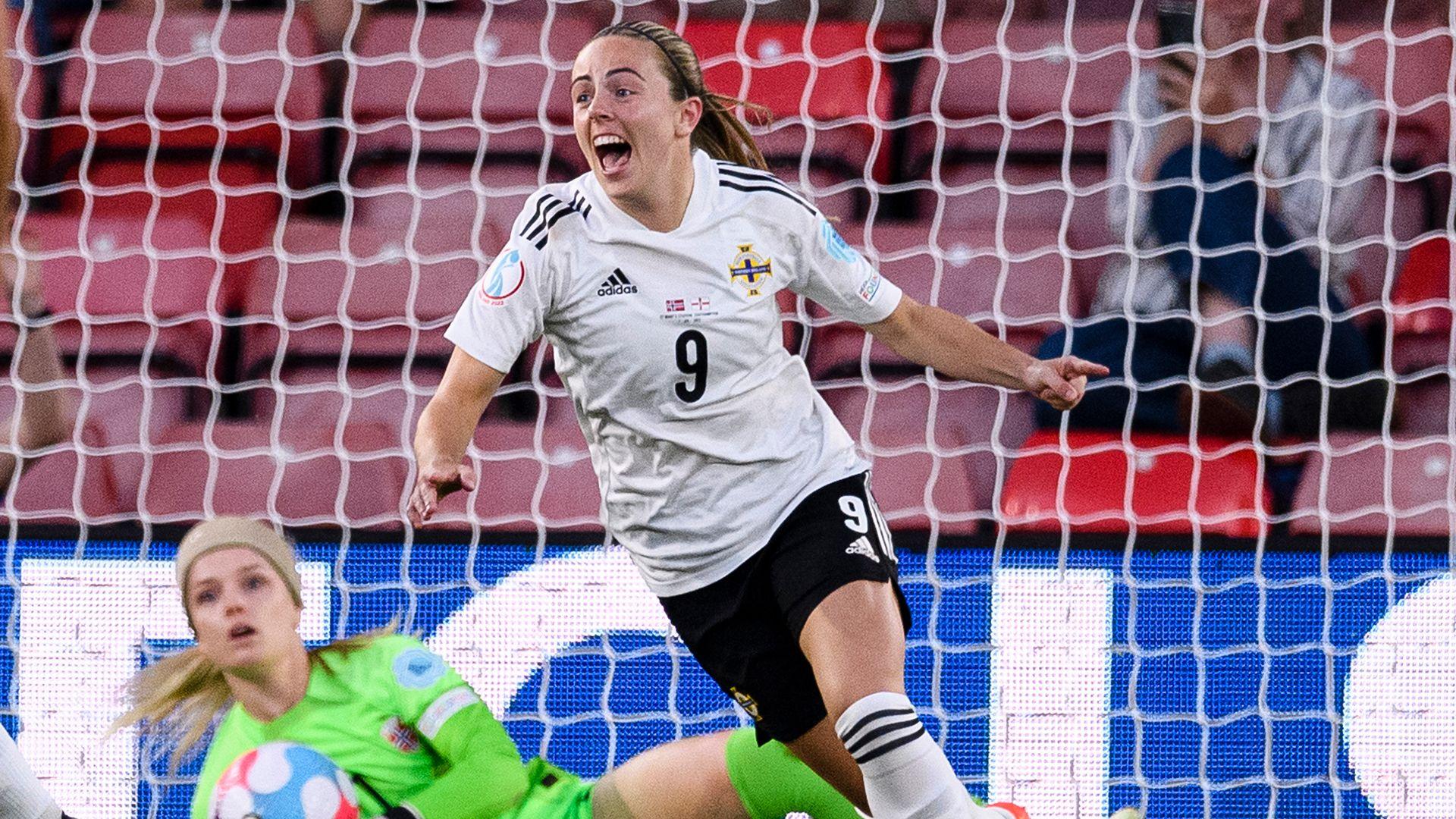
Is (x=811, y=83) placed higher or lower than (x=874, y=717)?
higher

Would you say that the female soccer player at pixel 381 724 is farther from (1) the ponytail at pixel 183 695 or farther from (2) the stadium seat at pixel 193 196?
(2) the stadium seat at pixel 193 196

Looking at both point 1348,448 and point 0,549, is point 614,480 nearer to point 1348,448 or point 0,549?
point 0,549

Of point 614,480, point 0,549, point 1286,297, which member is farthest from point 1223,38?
point 0,549

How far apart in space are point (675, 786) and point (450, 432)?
1.03 metres

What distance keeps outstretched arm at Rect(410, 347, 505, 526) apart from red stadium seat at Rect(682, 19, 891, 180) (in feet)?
6.57

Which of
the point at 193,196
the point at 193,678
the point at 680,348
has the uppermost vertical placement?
the point at 193,196

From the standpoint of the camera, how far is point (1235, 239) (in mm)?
4082

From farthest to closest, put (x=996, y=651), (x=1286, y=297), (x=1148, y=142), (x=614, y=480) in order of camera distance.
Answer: (x=1148, y=142) < (x=1286, y=297) < (x=996, y=651) < (x=614, y=480)

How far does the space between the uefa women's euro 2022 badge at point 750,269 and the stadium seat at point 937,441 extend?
951 mm

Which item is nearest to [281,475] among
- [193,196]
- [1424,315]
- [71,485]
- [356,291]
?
[71,485]

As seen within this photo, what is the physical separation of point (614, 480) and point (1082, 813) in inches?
→ 52.0

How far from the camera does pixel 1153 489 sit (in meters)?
3.74

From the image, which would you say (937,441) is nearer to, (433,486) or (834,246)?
(834,246)

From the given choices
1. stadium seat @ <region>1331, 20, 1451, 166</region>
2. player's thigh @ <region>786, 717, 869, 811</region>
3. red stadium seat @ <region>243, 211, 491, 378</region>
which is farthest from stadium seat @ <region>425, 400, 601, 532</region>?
stadium seat @ <region>1331, 20, 1451, 166</region>
